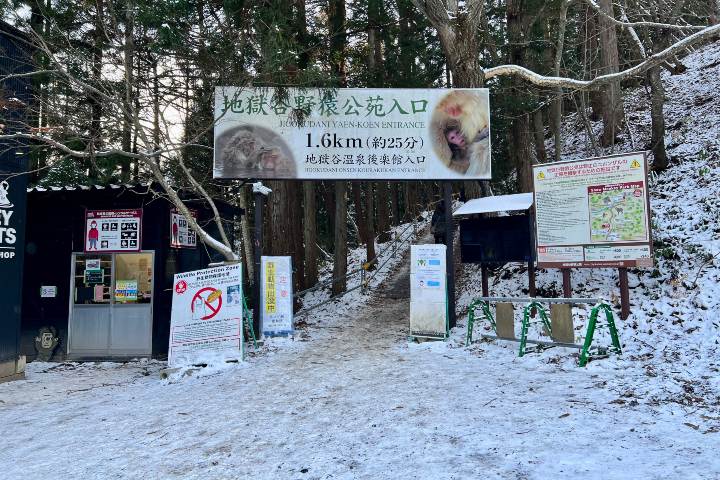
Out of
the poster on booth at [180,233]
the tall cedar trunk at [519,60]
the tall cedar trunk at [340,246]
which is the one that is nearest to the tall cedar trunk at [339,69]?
the tall cedar trunk at [340,246]

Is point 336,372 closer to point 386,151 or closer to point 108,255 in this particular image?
point 386,151

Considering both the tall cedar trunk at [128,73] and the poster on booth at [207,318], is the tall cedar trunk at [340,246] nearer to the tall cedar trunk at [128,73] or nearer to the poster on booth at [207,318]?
the tall cedar trunk at [128,73]

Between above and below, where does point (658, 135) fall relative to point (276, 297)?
above

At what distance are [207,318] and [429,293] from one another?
169 inches

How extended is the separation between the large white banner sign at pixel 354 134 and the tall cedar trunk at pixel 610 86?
19.8 ft

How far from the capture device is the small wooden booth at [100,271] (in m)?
10.1

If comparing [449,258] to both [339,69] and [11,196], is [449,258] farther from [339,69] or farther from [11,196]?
[339,69]

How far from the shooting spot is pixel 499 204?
10141mm

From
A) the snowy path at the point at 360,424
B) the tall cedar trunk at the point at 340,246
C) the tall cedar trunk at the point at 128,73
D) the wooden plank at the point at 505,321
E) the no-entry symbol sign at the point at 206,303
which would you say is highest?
the tall cedar trunk at the point at 128,73

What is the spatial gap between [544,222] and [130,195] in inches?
336

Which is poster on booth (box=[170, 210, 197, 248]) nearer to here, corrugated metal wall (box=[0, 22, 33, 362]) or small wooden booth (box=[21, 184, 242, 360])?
small wooden booth (box=[21, 184, 242, 360])

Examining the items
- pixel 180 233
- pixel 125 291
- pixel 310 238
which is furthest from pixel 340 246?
pixel 125 291

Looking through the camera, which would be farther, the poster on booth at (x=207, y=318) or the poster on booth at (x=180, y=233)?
the poster on booth at (x=180, y=233)

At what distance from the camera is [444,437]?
4.55 metres
